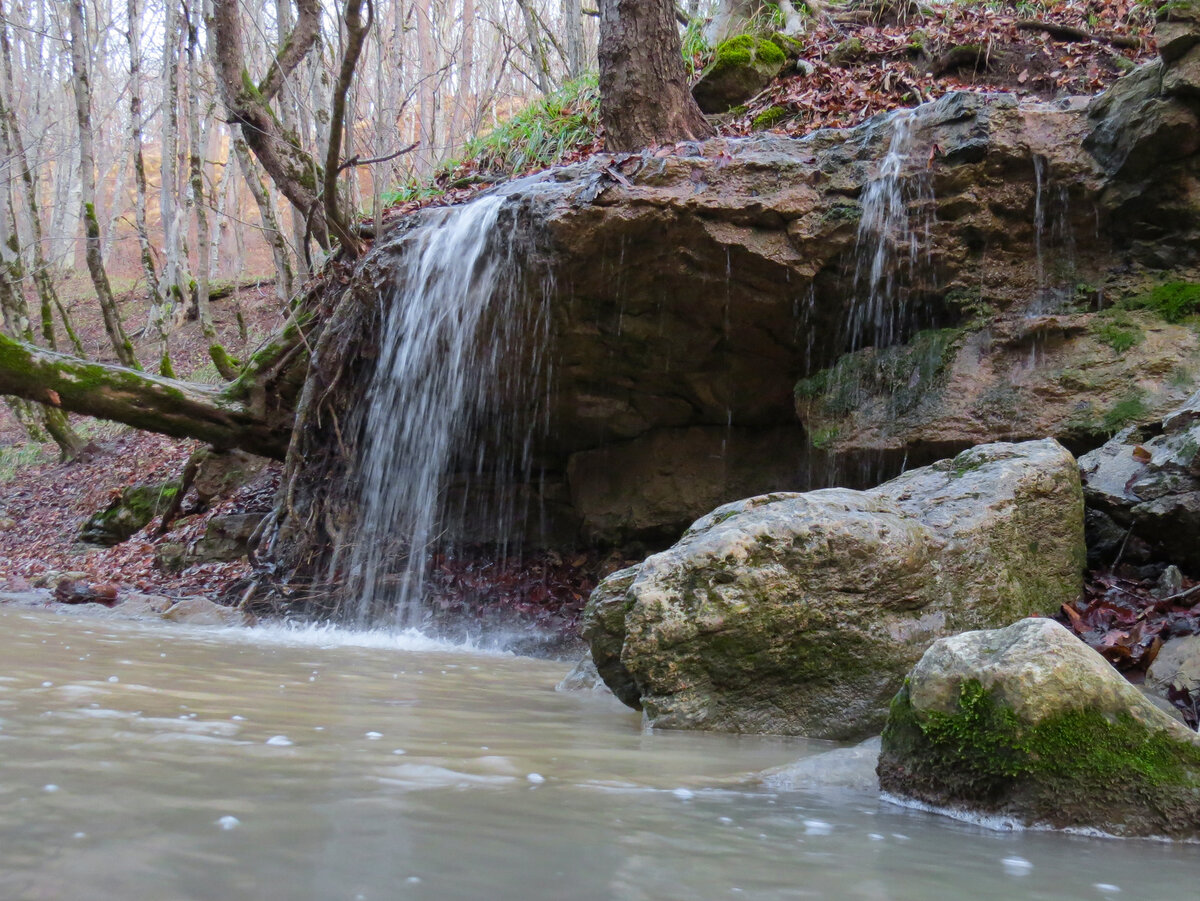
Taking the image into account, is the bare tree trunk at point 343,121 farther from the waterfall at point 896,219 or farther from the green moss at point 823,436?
the green moss at point 823,436

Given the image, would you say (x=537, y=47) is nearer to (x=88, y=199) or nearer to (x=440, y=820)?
(x=88, y=199)

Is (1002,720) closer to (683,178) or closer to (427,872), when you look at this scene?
(427,872)

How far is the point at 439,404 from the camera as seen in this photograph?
26.8 ft

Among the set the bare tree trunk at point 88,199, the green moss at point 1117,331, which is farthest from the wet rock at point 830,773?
the bare tree trunk at point 88,199

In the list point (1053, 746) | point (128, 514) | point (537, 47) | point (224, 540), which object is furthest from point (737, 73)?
point (128, 514)

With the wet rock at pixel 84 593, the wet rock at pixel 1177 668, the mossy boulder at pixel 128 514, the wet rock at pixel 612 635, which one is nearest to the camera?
the wet rock at pixel 1177 668

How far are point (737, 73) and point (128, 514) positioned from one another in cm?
960

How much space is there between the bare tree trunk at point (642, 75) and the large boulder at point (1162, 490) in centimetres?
486

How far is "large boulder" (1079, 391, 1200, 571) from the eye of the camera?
4.26 meters

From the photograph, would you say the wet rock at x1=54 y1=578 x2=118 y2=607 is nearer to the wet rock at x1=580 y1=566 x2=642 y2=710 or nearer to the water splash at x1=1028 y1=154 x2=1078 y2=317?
the wet rock at x1=580 y1=566 x2=642 y2=710

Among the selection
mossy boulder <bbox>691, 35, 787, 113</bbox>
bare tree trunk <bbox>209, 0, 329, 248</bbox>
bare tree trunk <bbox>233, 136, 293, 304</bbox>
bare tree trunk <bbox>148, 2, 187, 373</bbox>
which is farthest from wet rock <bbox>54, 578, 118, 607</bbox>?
bare tree trunk <bbox>148, 2, 187, 373</bbox>

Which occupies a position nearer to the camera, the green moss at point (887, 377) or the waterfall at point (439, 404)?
the green moss at point (887, 377)

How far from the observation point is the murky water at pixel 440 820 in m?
1.53

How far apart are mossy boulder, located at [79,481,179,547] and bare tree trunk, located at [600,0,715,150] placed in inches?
299
